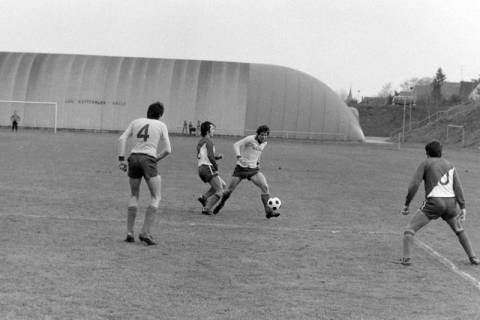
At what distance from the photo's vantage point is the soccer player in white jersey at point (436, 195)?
879cm

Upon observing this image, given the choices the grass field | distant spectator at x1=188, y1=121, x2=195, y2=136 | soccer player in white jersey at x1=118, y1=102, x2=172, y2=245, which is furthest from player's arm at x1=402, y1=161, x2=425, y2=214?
distant spectator at x1=188, y1=121, x2=195, y2=136

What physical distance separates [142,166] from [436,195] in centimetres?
389

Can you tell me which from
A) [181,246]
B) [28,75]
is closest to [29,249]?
[181,246]

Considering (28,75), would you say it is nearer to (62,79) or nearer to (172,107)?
(62,79)

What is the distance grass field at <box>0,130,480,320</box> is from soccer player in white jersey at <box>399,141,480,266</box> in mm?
370

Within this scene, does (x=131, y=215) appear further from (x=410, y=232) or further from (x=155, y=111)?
(x=410, y=232)

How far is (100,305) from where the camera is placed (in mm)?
6184

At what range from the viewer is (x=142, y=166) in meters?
9.37

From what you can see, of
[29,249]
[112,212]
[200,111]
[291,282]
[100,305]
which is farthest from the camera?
[200,111]

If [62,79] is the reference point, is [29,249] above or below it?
below

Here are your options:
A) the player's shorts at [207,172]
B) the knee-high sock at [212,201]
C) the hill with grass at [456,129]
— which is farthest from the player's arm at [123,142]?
the hill with grass at [456,129]

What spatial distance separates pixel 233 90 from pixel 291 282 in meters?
59.3

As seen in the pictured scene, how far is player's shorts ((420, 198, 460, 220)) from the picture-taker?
346 inches

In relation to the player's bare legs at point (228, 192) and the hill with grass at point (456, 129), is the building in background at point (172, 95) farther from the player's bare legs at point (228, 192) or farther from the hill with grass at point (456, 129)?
the player's bare legs at point (228, 192)
